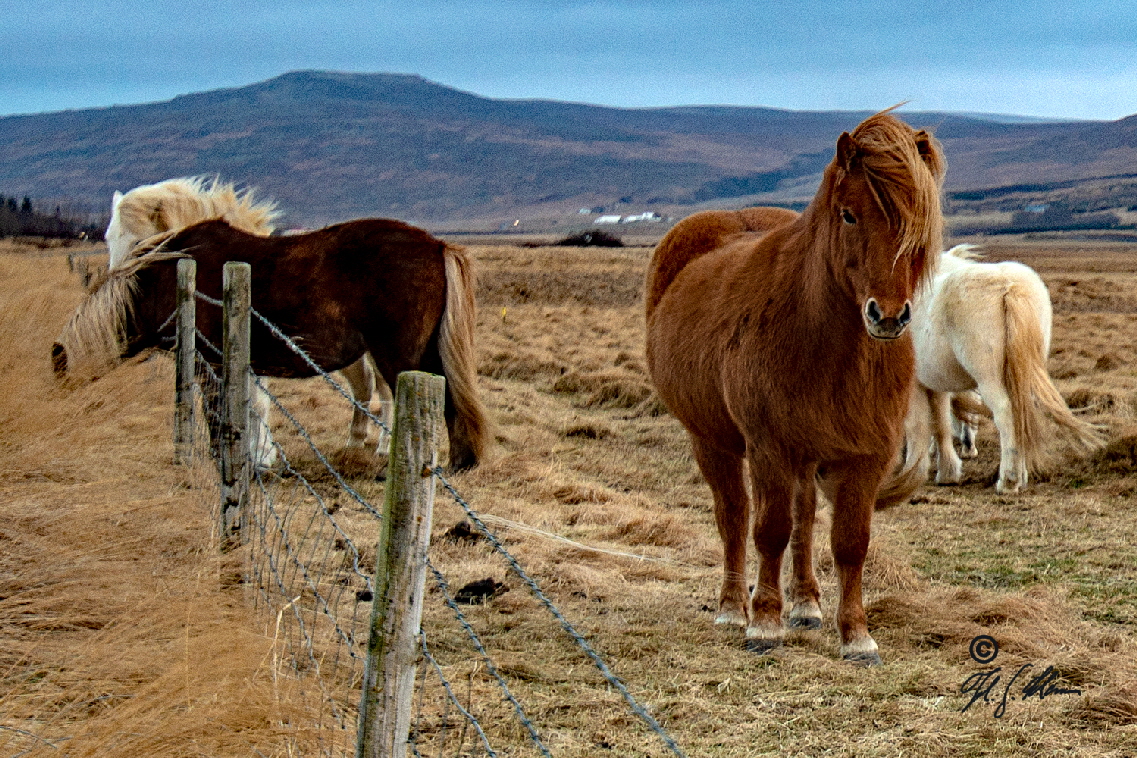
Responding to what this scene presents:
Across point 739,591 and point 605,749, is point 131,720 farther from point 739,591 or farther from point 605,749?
point 739,591

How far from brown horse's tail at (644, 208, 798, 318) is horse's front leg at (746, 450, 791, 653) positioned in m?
1.52

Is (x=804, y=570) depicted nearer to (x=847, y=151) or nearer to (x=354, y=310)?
(x=847, y=151)

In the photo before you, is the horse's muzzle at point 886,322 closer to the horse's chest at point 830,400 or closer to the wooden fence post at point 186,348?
the horse's chest at point 830,400

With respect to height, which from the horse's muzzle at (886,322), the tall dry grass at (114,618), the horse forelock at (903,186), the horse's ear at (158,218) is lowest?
the tall dry grass at (114,618)

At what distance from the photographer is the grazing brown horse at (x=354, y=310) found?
7234 millimetres

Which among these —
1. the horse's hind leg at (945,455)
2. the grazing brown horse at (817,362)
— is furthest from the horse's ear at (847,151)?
the horse's hind leg at (945,455)

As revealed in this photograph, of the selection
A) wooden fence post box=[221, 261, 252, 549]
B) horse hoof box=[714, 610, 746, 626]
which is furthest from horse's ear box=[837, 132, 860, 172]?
wooden fence post box=[221, 261, 252, 549]

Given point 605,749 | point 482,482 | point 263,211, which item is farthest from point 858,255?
point 263,211

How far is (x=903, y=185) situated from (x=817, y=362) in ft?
2.30

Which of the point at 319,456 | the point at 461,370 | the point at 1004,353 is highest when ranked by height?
the point at 319,456

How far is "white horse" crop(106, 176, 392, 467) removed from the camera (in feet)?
27.0

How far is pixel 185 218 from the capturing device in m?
8.41

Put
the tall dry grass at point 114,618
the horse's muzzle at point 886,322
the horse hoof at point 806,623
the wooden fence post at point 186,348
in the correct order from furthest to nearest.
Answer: the wooden fence post at point 186,348
the horse hoof at point 806,623
the horse's muzzle at point 886,322
the tall dry grass at point 114,618

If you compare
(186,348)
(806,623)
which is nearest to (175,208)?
(186,348)
